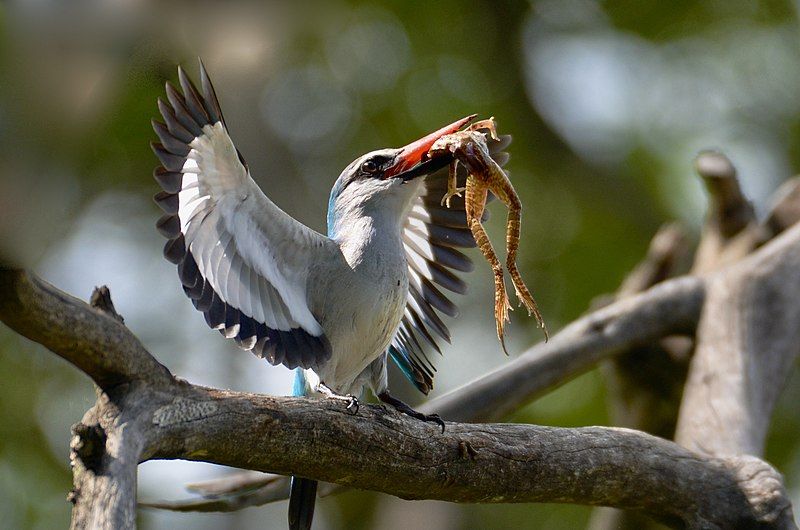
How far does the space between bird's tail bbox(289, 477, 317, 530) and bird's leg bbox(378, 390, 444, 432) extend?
446 mm

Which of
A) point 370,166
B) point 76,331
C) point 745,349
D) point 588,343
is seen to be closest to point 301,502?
point 370,166

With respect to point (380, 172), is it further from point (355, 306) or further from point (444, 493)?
point (444, 493)

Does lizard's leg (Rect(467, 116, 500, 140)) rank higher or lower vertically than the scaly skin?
higher

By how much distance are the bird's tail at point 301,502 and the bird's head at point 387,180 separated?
111 centimetres

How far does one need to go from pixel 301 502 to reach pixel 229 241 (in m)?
1.04

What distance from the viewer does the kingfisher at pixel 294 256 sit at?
11.8 feet

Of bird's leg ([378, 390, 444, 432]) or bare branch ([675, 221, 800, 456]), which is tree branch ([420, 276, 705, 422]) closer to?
bare branch ([675, 221, 800, 456])

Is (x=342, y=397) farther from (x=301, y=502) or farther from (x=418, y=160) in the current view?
(x=418, y=160)

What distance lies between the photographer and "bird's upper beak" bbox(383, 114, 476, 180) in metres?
4.11

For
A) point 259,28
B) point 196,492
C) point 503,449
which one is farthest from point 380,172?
point 259,28

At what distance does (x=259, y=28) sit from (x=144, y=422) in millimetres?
5521

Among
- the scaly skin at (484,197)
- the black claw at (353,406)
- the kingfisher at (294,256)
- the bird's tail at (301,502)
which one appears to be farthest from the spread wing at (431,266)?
the black claw at (353,406)

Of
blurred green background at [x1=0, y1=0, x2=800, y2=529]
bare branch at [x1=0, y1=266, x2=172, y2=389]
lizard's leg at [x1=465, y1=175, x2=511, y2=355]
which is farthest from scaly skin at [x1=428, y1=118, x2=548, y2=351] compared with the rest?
blurred green background at [x1=0, y1=0, x2=800, y2=529]

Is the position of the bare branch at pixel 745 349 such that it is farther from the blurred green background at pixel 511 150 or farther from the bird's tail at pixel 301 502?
the blurred green background at pixel 511 150
